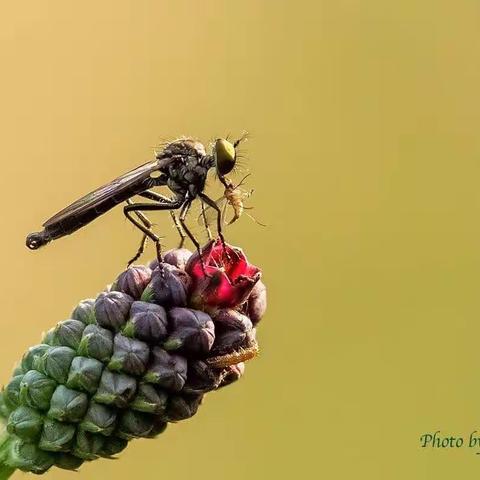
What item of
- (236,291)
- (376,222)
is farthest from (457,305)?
(236,291)

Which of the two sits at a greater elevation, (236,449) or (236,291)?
(236,449)

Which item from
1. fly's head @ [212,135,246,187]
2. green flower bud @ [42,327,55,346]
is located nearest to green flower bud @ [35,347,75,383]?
green flower bud @ [42,327,55,346]

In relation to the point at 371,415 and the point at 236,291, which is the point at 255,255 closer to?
the point at 371,415

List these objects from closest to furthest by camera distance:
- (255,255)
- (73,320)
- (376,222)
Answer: (73,320) < (255,255) < (376,222)

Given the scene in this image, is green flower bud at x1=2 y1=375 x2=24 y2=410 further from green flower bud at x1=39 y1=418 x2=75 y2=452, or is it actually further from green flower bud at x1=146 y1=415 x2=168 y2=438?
green flower bud at x1=146 y1=415 x2=168 y2=438

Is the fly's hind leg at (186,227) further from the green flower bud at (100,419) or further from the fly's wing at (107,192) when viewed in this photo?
the green flower bud at (100,419)

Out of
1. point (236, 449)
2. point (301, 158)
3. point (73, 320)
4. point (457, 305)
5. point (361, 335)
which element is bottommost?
point (73, 320)
